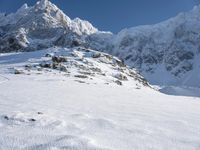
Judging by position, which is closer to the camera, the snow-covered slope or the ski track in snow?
the ski track in snow

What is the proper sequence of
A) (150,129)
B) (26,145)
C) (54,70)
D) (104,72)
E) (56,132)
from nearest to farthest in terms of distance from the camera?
1. (26,145)
2. (56,132)
3. (150,129)
4. (54,70)
5. (104,72)

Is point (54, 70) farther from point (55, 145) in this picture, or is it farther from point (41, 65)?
point (55, 145)

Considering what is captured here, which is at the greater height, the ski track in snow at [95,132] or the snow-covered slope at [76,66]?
the snow-covered slope at [76,66]

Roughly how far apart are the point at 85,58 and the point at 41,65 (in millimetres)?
17300

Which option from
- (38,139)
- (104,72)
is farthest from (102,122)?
(104,72)

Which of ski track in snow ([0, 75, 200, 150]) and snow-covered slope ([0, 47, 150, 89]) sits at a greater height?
snow-covered slope ([0, 47, 150, 89])

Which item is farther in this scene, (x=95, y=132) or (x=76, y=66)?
(x=76, y=66)

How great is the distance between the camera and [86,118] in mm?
11836

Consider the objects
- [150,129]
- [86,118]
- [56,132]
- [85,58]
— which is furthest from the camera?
[85,58]

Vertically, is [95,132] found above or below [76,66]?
below

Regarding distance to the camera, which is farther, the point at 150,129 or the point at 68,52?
the point at 68,52

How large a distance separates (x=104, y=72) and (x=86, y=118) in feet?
210

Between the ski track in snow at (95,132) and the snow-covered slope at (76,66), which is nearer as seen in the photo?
the ski track in snow at (95,132)

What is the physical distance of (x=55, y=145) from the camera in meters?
8.23
